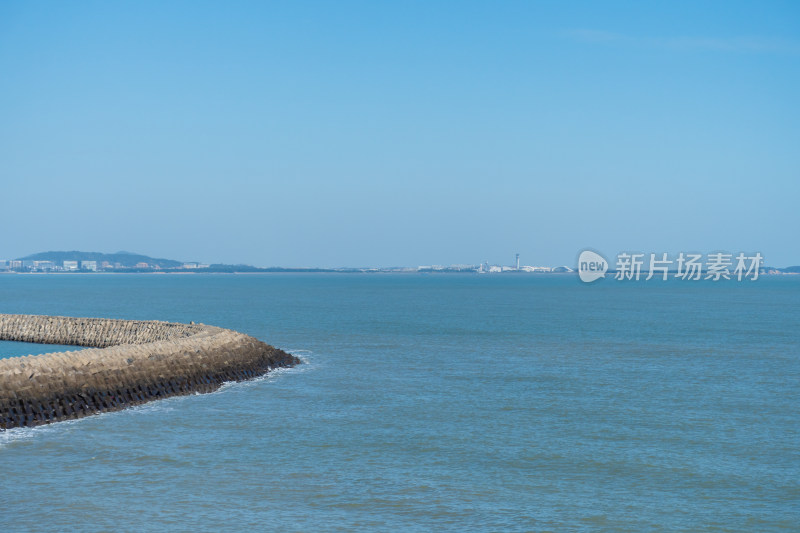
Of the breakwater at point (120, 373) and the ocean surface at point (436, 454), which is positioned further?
the breakwater at point (120, 373)

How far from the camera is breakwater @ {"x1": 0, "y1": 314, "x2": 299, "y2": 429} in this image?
→ 18.9 meters

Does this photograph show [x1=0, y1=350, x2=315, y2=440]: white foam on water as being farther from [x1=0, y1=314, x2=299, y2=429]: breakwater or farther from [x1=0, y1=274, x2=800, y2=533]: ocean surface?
[x1=0, y1=314, x2=299, y2=429]: breakwater

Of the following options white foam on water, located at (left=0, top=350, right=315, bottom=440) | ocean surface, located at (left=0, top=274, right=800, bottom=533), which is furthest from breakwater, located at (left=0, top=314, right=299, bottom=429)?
ocean surface, located at (left=0, top=274, right=800, bottom=533)

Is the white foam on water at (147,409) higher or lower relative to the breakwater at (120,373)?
lower

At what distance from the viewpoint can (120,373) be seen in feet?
72.4

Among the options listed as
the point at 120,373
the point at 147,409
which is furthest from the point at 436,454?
the point at 120,373

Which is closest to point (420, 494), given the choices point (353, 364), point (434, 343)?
point (353, 364)

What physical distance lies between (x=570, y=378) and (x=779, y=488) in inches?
512

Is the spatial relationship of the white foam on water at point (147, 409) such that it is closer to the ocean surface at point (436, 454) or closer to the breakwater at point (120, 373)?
the ocean surface at point (436, 454)

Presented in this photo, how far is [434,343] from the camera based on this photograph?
38.6 meters

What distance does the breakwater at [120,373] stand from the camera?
62.1 feet

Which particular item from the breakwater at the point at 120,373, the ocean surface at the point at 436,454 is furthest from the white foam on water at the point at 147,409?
the breakwater at the point at 120,373

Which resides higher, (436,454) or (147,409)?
(436,454)

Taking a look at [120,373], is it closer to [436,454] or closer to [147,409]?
[147,409]
